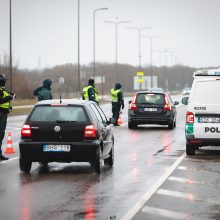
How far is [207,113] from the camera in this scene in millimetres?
17891

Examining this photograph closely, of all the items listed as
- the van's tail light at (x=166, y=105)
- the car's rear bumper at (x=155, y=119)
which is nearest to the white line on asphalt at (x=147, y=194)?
the car's rear bumper at (x=155, y=119)

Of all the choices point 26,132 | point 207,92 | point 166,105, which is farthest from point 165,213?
point 166,105

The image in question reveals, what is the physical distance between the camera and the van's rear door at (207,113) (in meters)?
17.9

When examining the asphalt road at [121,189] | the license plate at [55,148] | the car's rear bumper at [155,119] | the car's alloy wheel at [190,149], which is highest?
the license plate at [55,148]

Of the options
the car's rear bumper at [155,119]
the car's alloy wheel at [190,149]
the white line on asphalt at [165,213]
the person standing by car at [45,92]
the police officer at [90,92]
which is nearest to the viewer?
the white line on asphalt at [165,213]

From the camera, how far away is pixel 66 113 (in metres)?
14.6

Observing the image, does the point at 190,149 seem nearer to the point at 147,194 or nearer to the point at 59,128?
the point at 59,128

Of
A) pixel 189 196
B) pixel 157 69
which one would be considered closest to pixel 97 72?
pixel 157 69

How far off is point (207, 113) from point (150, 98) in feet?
42.1

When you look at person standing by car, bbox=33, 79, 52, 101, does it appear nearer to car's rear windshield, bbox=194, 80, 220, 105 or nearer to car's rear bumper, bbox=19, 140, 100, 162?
car's rear windshield, bbox=194, 80, 220, 105

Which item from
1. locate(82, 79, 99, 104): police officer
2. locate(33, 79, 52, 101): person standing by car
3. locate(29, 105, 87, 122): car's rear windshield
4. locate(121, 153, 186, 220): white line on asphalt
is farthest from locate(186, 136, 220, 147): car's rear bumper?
locate(82, 79, 99, 104): police officer

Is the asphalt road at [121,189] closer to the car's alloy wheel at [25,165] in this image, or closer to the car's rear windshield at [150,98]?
the car's alloy wheel at [25,165]

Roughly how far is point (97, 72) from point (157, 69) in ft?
89.8

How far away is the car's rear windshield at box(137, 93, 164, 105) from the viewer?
3048 cm
